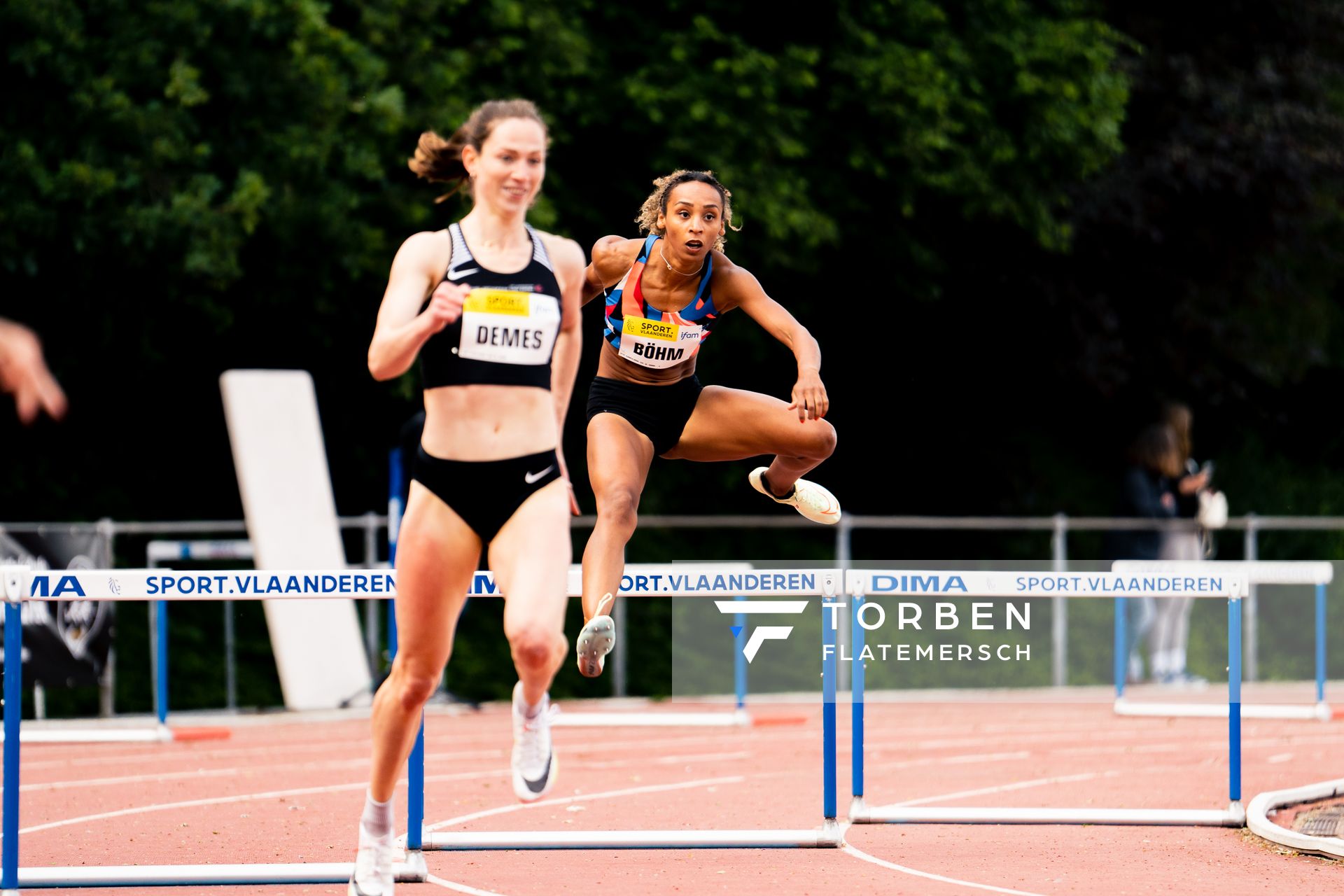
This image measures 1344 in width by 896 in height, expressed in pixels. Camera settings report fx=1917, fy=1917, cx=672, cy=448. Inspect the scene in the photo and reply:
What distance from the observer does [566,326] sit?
20.4 feet

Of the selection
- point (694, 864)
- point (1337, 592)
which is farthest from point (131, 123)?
point (1337, 592)

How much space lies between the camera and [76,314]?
59.8 feet

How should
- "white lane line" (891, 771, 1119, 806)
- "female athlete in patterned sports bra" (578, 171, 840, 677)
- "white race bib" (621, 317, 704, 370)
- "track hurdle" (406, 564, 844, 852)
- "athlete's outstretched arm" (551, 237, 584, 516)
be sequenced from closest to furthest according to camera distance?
"athlete's outstretched arm" (551, 237, 584, 516) → "female athlete in patterned sports bra" (578, 171, 840, 677) → "white race bib" (621, 317, 704, 370) → "track hurdle" (406, 564, 844, 852) → "white lane line" (891, 771, 1119, 806)

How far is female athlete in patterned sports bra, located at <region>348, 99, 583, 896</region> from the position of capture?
5902mm

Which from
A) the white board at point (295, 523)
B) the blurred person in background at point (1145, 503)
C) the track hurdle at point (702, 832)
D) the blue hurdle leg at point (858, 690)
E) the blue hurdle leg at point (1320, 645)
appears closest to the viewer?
the track hurdle at point (702, 832)

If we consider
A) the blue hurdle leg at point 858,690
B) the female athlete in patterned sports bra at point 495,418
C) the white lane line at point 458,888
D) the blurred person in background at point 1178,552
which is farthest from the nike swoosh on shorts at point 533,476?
the blurred person in background at point 1178,552

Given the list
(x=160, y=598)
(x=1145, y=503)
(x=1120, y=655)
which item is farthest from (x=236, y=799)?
(x=1145, y=503)

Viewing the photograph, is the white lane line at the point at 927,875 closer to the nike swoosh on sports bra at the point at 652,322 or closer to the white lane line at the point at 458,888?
the white lane line at the point at 458,888

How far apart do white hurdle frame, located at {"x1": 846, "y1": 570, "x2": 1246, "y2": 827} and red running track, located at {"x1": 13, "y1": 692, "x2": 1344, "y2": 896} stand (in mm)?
119

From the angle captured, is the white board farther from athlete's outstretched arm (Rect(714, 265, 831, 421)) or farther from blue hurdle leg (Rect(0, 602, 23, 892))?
athlete's outstretched arm (Rect(714, 265, 831, 421))

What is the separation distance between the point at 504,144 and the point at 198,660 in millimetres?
→ 13382

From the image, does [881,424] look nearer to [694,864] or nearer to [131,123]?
[131,123]

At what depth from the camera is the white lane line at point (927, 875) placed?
303 inches

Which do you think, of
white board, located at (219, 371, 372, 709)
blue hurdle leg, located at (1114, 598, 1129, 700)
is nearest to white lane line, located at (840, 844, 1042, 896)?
blue hurdle leg, located at (1114, 598, 1129, 700)
